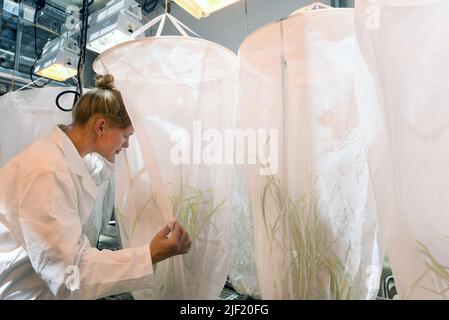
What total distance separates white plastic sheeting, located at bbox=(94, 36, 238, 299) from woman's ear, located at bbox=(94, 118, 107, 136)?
0.09 metres

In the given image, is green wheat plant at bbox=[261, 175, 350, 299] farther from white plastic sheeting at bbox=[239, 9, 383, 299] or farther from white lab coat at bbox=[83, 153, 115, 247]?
white lab coat at bbox=[83, 153, 115, 247]

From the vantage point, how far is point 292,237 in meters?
0.66

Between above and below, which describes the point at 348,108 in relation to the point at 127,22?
below

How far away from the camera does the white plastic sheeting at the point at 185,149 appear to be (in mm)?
835

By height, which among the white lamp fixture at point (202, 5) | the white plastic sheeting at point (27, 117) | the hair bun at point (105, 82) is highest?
the white lamp fixture at point (202, 5)

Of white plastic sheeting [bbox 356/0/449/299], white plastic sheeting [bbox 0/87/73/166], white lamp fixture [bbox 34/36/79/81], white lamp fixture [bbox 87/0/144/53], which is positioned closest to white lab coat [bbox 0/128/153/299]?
white plastic sheeting [bbox 356/0/449/299]

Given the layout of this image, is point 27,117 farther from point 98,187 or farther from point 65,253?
point 65,253

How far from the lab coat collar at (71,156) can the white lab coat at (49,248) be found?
0.05 meters

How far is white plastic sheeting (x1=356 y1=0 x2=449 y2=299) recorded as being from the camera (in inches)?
16.8

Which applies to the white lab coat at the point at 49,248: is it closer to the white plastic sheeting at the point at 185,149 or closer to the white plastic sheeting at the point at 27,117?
the white plastic sheeting at the point at 185,149

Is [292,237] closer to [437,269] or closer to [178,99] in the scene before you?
[437,269]

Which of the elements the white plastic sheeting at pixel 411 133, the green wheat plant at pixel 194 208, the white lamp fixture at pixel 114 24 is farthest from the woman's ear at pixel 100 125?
the white lamp fixture at pixel 114 24
